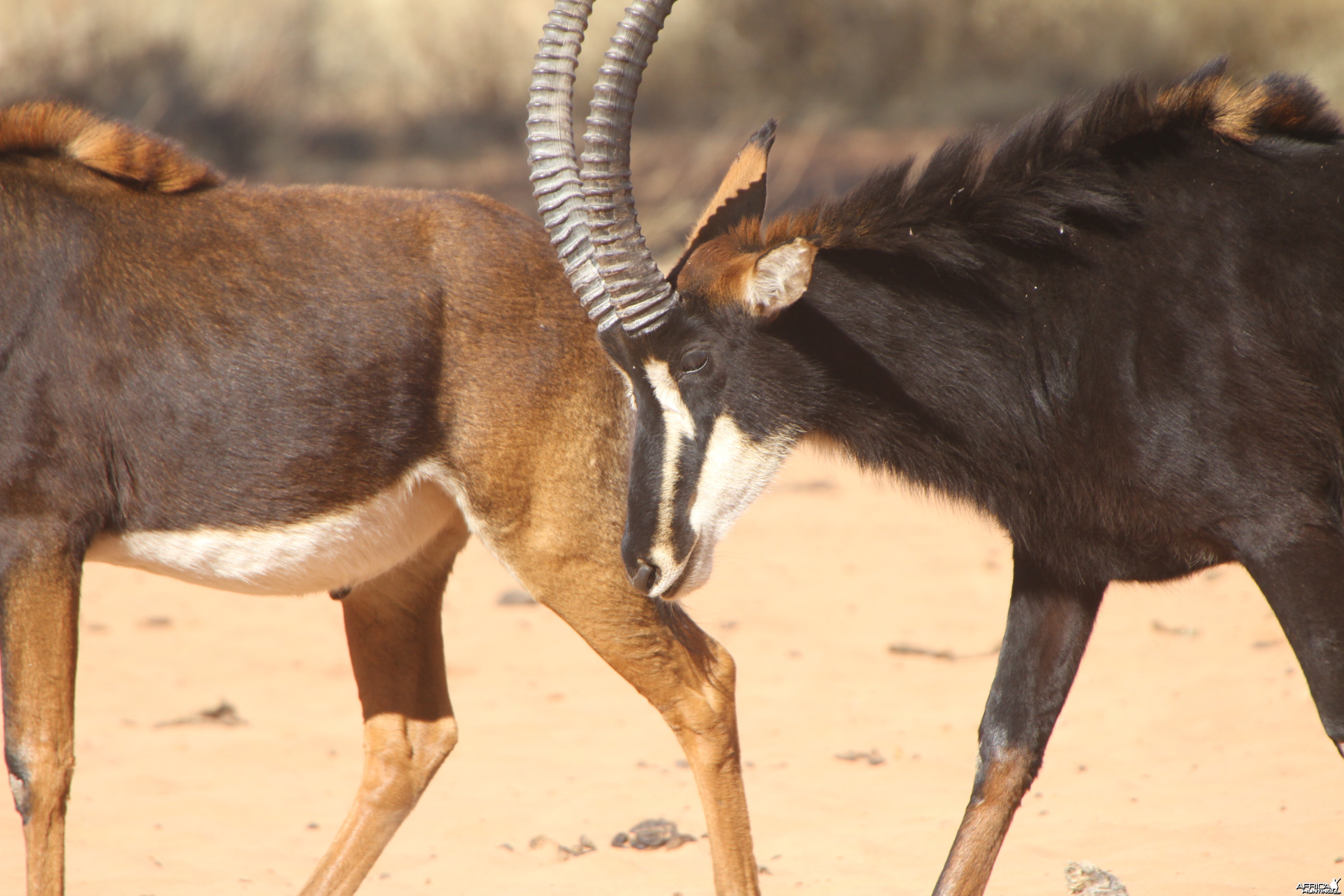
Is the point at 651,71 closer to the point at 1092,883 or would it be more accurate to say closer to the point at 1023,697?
the point at 1023,697

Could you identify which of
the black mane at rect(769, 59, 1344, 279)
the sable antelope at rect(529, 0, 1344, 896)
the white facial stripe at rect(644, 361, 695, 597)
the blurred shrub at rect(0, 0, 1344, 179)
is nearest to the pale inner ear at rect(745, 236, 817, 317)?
the sable antelope at rect(529, 0, 1344, 896)

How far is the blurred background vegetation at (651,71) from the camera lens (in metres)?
16.4

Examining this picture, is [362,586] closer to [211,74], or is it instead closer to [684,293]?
[684,293]

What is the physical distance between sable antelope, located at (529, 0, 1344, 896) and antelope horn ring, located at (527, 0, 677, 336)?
1cm

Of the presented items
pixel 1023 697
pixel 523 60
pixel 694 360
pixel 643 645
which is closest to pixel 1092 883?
pixel 1023 697

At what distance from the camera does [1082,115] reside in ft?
12.6

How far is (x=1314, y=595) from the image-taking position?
3396 mm

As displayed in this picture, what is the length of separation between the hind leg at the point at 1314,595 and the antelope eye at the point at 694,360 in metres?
1.43

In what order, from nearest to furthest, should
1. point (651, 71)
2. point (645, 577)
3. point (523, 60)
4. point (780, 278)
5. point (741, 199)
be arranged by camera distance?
point (780, 278), point (645, 577), point (741, 199), point (523, 60), point (651, 71)

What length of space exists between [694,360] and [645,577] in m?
0.59

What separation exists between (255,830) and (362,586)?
1179mm

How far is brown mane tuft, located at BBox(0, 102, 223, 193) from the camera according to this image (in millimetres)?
4309

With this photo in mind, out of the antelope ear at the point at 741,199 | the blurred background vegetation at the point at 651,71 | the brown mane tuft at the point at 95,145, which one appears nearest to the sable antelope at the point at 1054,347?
the antelope ear at the point at 741,199

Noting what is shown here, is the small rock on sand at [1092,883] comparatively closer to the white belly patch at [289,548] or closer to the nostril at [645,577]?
the nostril at [645,577]
